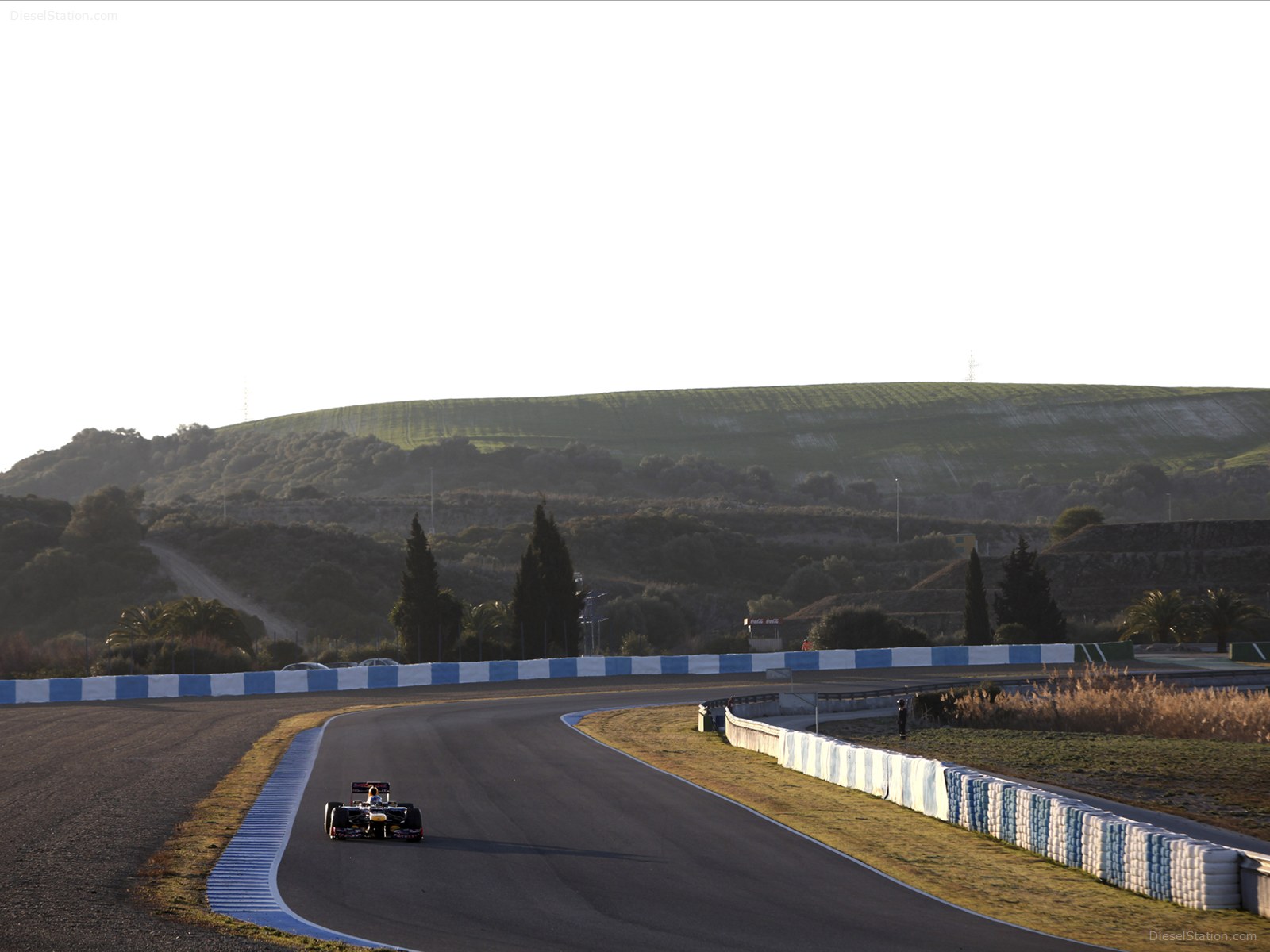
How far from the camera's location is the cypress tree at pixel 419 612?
7181 centimetres

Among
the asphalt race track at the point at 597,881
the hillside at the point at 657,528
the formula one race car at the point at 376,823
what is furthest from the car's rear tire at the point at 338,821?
the hillside at the point at 657,528

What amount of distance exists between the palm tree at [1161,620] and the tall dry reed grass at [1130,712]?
113 ft

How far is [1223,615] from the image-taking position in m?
75.8

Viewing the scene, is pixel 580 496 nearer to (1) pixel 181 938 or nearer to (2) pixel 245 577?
(2) pixel 245 577

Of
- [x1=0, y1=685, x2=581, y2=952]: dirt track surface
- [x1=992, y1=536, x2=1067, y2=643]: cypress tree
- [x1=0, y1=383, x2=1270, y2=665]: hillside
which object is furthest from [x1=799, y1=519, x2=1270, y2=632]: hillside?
[x1=0, y1=685, x2=581, y2=952]: dirt track surface

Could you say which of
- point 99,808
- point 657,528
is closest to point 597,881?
point 99,808

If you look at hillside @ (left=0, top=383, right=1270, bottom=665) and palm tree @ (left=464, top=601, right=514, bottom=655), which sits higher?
hillside @ (left=0, top=383, right=1270, bottom=665)

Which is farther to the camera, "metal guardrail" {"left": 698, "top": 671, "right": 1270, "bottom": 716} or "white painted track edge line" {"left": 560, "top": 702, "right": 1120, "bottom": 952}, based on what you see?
"metal guardrail" {"left": 698, "top": 671, "right": 1270, "bottom": 716}

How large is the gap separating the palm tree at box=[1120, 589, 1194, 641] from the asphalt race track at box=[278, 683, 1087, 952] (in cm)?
6115

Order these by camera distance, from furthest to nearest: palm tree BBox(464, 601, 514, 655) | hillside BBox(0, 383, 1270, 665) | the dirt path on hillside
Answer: hillside BBox(0, 383, 1270, 665) → the dirt path on hillside → palm tree BBox(464, 601, 514, 655)

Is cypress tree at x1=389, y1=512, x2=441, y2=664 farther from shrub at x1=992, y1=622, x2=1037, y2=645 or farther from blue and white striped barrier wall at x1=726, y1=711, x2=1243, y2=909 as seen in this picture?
blue and white striped barrier wall at x1=726, y1=711, x2=1243, y2=909

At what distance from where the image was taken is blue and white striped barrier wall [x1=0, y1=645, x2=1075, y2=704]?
54.9 meters

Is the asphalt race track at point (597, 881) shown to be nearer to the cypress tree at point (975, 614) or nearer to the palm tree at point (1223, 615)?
the cypress tree at point (975, 614)

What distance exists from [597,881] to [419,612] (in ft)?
190
